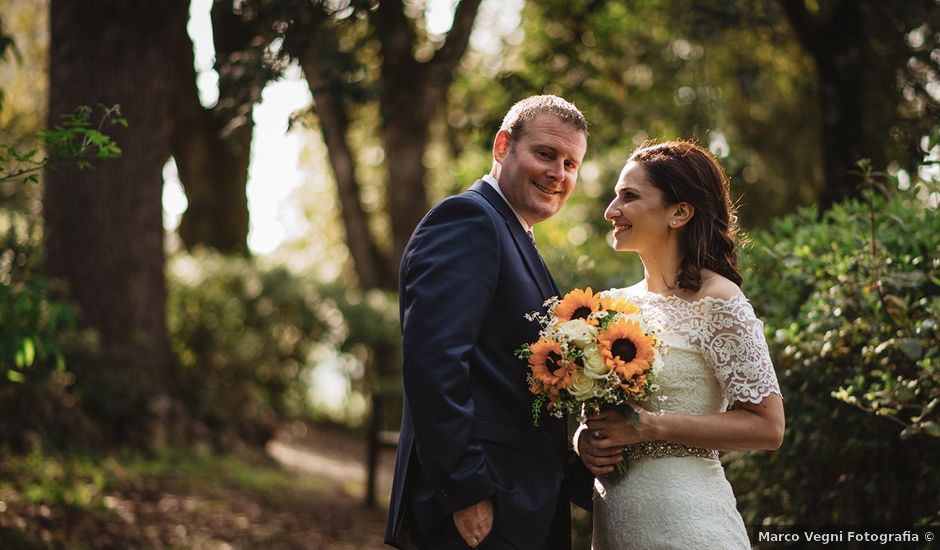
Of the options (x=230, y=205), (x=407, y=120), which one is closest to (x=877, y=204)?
(x=407, y=120)

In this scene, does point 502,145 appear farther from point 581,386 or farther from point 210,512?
point 210,512

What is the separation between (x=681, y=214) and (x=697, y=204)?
0.06 metres

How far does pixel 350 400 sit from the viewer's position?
15.0 metres

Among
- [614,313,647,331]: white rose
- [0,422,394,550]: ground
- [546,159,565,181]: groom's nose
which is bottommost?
[0,422,394,550]: ground

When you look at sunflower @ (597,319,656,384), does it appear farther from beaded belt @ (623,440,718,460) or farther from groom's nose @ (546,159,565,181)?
groom's nose @ (546,159,565,181)

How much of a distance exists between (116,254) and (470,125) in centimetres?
360

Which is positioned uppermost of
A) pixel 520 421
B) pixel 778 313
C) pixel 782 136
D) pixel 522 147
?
pixel 782 136

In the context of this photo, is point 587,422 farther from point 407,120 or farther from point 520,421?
point 407,120

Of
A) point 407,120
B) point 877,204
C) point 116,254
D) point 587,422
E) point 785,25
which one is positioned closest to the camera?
point 587,422

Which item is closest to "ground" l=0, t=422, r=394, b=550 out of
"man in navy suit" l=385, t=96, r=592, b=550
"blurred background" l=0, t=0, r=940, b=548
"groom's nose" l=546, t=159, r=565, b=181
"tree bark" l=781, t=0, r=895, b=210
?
"blurred background" l=0, t=0, r=940, b=548

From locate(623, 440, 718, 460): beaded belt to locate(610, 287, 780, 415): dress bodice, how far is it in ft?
0.37

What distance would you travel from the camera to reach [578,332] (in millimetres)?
2785

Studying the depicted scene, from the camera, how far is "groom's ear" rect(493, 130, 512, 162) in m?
3.30

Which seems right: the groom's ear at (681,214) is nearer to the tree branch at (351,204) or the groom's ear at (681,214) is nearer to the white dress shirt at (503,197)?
the white dress shirt at (503,197)
